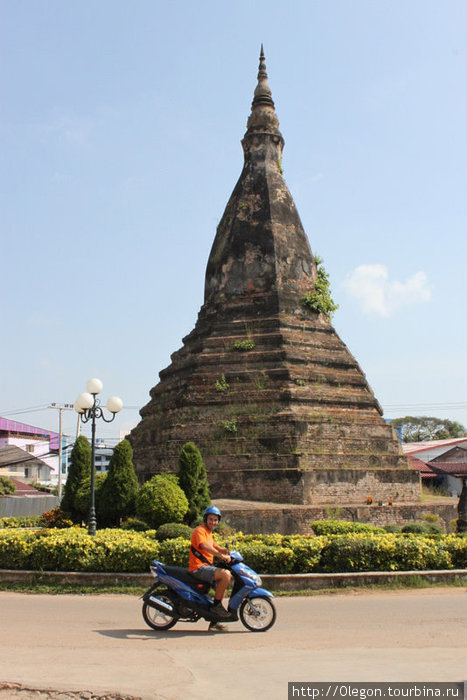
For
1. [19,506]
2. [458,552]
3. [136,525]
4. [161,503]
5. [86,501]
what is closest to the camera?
[458,552]

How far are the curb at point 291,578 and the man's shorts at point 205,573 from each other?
2.92 metres

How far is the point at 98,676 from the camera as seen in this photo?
538 cm

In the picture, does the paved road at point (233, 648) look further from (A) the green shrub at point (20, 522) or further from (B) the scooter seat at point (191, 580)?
(A) the green shrub at point (20, 522)

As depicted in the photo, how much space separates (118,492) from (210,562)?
26.1 ft

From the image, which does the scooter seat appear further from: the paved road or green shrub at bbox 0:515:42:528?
green shrub at bbox 0:515:42:528

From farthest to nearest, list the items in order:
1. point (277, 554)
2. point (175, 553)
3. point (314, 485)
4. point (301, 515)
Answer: point (314, 485)
point (301, 515)
point (175, 553)
point (277, 554)

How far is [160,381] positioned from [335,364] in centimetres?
587

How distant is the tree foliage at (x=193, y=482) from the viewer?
14.8 m

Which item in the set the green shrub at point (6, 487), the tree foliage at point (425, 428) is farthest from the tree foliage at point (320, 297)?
the tree foliage at point (425, 428)

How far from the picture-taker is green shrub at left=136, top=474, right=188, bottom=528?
14.1 metres

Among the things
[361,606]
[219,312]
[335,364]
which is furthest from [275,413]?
[361,606]

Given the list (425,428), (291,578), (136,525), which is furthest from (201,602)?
(425,428)

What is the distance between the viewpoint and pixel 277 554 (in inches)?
408

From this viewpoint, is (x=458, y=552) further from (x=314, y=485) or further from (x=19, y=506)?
(x=19, y=506)
